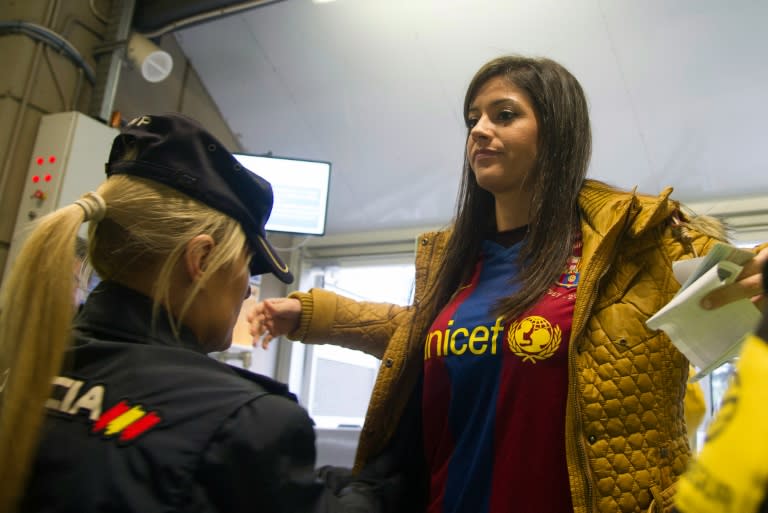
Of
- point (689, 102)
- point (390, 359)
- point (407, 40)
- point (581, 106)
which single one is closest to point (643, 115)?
point (689, 102)

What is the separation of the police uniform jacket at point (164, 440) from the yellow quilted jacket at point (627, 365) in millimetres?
443

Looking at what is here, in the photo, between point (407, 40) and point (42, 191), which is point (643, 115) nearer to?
point (407, 40)

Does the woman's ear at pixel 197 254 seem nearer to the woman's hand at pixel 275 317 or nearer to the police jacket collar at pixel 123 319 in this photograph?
the police jacket collar at pixel 123 319

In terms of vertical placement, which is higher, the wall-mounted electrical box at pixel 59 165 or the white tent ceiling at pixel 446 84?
the white tent ceiling at pixel 446 84

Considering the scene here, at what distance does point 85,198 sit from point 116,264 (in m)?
0.09

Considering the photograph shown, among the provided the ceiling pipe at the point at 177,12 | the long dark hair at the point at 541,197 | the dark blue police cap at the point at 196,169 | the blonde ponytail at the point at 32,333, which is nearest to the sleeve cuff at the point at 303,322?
the long dark hair at the point at 541,197

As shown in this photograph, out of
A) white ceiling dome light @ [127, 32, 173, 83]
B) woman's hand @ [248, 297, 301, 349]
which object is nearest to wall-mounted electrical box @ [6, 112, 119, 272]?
white ceiling dome light @ [127, 32, 173, 83]

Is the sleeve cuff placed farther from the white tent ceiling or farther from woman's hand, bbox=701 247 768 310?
the white tent ceiling

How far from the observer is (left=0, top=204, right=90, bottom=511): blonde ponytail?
63cm

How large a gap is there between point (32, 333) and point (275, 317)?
668 mm

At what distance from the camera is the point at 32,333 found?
2.19 ft

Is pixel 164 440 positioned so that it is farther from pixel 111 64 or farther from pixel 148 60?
pixel 111 64

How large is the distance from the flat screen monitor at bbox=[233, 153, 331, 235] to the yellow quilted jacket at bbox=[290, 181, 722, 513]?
7.98 feet

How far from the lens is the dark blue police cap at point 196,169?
32.2 inches
